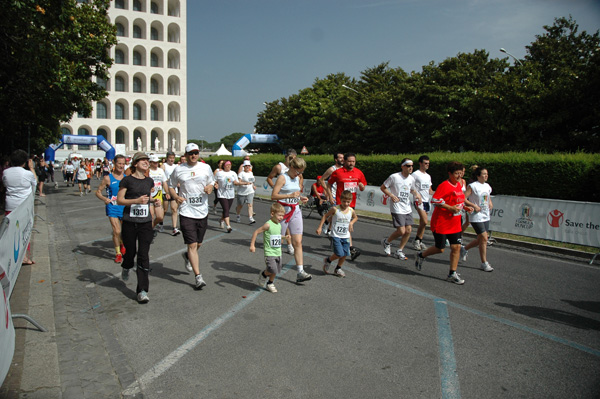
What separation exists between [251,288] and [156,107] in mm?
82624

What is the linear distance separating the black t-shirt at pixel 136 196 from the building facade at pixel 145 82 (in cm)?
7381

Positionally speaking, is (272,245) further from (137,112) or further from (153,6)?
(153,6)

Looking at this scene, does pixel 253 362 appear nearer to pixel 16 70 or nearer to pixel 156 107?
pixel 16 70

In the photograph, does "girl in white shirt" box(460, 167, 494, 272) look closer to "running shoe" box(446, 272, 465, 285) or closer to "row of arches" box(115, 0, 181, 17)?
Answer: "running shoe" box(446, 272, 465, 285)

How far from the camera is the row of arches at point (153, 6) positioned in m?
77.1

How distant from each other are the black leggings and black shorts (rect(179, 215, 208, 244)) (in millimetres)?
500

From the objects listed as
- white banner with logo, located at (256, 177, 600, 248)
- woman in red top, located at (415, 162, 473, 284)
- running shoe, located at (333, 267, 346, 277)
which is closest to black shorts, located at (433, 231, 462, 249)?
woman in red top, located at (415, 162, 473, 284)

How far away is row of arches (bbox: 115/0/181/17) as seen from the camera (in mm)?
77062

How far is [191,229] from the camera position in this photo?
6406 millimetres

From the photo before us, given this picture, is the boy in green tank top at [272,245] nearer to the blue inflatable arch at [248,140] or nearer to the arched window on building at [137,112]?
the blue inflatable arch at [248,140]

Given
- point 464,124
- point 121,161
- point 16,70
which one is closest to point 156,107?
point 464,124

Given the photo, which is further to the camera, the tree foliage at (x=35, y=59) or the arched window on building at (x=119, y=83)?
the arched window on building at (x=119, y=83)

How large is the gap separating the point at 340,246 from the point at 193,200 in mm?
2315

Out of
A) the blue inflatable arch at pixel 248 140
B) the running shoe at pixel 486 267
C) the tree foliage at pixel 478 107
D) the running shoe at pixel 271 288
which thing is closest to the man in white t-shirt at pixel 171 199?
the running shoe at pixel 271 288
